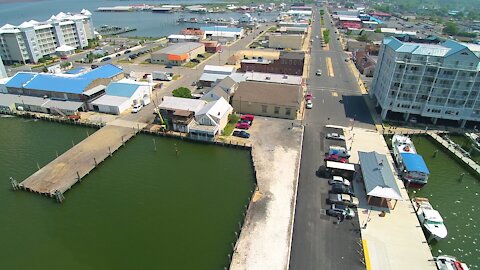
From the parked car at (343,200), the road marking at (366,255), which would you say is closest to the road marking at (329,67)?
the parked car at (343,200)

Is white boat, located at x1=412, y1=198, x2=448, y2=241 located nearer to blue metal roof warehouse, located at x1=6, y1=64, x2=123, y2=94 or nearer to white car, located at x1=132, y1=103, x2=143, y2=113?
white car, located at x1=132, y1=103, x2=143, y2=113

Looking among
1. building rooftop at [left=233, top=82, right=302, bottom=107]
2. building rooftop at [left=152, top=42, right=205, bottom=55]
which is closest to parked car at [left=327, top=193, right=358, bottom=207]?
building rooftop at [left=233, top=82, right=302, bottom=107]

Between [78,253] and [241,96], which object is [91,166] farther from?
[241,96]

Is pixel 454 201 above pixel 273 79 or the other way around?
the other way around

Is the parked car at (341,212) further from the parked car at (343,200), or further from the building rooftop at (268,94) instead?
the building rooftop at (268,94)

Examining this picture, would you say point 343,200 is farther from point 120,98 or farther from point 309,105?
point 120,98

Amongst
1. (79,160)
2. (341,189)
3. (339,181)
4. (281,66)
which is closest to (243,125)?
(339,181)

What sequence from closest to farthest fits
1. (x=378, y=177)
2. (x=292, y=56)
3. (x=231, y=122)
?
(x=378, y=177) < (x=231, y=122) < (x=292, y=56)

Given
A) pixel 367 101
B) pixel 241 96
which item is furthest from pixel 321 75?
pixel 241 96
